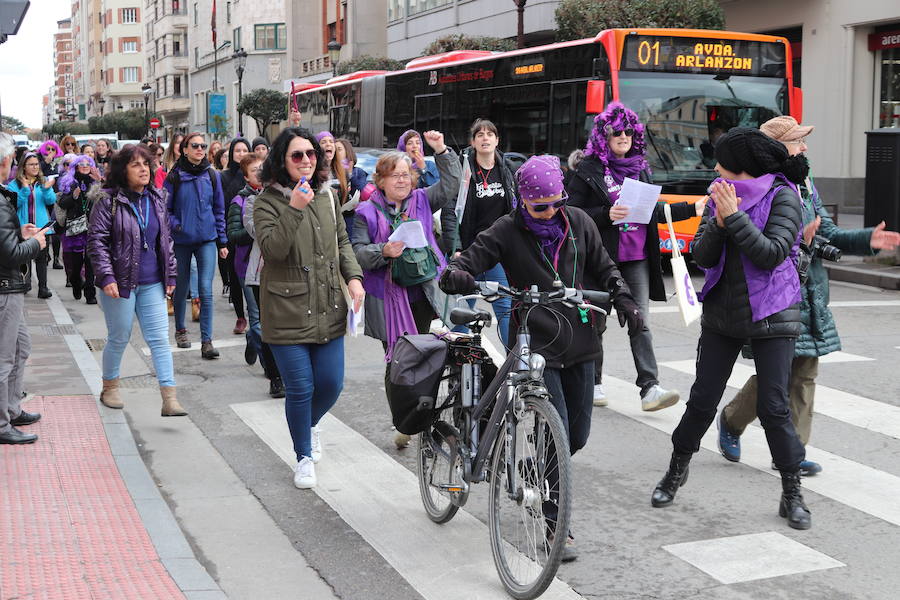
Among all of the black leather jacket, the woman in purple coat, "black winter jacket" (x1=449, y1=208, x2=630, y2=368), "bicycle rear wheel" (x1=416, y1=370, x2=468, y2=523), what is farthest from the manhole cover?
"black winter jacket" (x1=449, y1=208, x2=630, y2=368)

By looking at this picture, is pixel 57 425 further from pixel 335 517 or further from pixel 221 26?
pixel 221 26

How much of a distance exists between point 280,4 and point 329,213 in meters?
66.0

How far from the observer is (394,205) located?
6.40 meters

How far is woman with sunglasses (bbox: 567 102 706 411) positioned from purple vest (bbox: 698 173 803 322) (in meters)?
1.88

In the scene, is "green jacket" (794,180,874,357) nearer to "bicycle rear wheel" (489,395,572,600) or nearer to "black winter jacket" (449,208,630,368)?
"black winter jacket" (449,208,630,368)

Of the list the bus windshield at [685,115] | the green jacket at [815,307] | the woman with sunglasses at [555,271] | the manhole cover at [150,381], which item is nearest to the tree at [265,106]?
the bus windshield at [685,115]

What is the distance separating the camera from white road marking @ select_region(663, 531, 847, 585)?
4.53 metres

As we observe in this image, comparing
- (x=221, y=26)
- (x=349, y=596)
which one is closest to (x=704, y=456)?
(x=349, y=596)

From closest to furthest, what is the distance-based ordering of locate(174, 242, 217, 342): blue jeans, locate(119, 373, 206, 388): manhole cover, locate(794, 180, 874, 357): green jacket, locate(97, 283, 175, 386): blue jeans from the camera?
locate(794, 180, 874, 357): green jacket, locate(97, 283, 175, 386): blue jeans, locate(119, 373, 206, 388): manhole cover, locate(174, 242, 217, 342): blue jeans

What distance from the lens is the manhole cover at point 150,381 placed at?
834cm

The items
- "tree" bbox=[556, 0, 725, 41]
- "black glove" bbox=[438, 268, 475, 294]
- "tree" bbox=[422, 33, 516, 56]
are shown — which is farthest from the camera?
"tree" bbox=[422, 33, 516, 56]

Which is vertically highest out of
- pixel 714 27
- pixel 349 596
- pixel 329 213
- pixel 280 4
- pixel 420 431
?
pixel 280 4

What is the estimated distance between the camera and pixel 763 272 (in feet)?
16.7

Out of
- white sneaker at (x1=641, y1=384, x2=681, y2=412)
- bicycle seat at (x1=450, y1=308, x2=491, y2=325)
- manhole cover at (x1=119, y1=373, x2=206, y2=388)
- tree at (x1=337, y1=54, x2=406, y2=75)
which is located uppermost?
tree at (x1=337, y1=54, x2=406, y2=75)
